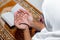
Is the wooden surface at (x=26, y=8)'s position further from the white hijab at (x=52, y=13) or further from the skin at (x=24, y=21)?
the white hijab at (x=52, y=13)

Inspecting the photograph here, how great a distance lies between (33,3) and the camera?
127cm

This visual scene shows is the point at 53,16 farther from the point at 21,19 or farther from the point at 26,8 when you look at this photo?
the point at 26,8

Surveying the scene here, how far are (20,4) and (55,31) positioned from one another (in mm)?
620

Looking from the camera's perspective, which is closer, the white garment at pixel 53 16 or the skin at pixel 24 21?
the white garment at pixel 53 16

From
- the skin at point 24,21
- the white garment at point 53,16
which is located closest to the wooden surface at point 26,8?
the skin at point 24,21

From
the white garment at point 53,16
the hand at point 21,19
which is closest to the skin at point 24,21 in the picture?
the hand at point 21,19

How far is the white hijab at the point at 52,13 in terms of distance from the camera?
666 mm

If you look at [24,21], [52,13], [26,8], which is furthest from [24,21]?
[52,13]

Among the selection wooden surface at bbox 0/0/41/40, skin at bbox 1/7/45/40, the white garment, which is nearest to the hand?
skin at bbox 1/7/45/40

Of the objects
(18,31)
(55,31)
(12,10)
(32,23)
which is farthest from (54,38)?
(12,10)

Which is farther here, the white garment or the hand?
the hand

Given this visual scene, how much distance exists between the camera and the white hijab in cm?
67

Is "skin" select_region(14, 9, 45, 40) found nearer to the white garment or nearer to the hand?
the hand

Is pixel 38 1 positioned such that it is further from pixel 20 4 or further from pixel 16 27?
pixel 16 27
